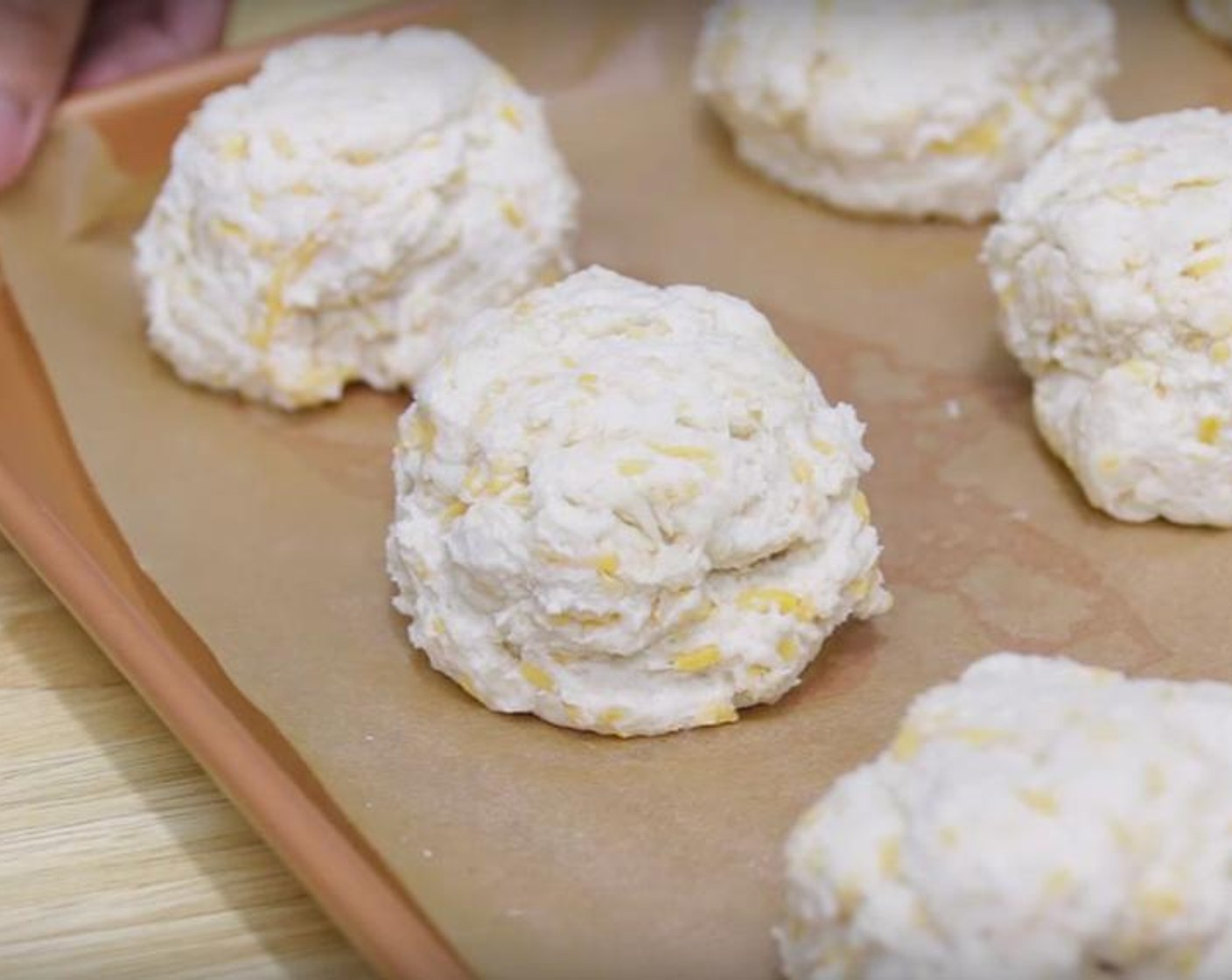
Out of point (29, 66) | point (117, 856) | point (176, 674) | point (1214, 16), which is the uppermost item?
point (29, 66)

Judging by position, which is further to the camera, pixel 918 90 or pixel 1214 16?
pixel 1214 16

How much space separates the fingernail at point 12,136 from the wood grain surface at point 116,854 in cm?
72

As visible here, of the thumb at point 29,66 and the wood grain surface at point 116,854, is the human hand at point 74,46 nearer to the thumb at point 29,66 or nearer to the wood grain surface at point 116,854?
the thumb at point 29,66

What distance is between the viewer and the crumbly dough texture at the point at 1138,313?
2.25 metres

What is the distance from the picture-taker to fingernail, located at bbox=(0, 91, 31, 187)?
2.74m

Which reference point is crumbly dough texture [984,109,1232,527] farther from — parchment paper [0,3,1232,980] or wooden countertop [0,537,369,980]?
wooden countertop [0,537,369,980]

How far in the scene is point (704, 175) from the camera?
9.70 ft

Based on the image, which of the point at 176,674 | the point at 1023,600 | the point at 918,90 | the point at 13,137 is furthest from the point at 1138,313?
the point at 13,137

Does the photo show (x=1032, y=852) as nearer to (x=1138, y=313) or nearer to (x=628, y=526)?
(x=628, y=526)

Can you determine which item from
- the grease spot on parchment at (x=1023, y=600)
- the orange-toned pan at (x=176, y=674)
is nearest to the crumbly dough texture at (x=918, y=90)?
the grease spot on parchment at (x=1023, y=600)

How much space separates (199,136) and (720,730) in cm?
101

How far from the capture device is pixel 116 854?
6.68 ft

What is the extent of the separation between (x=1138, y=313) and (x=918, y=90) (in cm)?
62

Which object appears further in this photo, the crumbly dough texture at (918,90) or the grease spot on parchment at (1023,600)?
the crumbly dough texture at (918,90)
